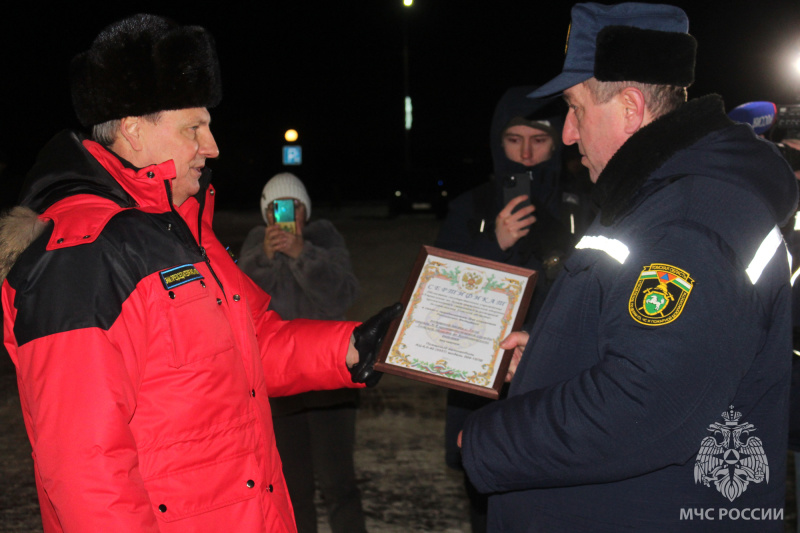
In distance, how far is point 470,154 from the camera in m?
28.5

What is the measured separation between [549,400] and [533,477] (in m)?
0.20

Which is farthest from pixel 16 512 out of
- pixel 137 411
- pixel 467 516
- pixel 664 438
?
pixel 664 438

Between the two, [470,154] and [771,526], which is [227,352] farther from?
[470,154]

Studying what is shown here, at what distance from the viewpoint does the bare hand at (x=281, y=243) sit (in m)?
3.98

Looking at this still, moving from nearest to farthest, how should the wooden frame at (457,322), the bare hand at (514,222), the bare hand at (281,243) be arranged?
the wooden frame at (457,322) < the bare hand at (514,222) < the bare hand at (281,243)

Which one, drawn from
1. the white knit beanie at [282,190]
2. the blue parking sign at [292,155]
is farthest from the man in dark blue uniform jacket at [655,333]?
the blue parking sign at [292,155]

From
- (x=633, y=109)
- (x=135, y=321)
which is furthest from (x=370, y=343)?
(x=633, y=109)

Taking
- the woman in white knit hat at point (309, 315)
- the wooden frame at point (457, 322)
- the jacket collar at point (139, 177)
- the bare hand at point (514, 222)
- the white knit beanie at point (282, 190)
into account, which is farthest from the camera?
the white knit beanie at point (282, 190)

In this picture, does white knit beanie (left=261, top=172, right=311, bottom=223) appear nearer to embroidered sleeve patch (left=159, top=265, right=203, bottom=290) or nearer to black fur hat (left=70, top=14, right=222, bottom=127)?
black fur hat (left=70, top=14, right=222, bottom=127)

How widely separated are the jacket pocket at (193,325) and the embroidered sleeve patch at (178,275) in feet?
0.04

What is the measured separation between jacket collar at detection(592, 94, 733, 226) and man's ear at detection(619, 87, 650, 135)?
89mm

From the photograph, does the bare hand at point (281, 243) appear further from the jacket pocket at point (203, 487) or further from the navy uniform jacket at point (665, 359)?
the navy uniform jacket at point (665, 359)

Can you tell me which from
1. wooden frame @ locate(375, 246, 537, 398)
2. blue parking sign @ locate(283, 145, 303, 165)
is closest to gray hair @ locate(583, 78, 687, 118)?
wooden frame @ locate(375, 246, 537, 398)

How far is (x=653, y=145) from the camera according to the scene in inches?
66.6
